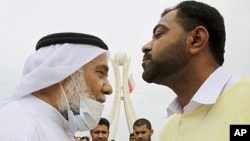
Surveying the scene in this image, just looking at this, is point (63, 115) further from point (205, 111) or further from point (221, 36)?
point (221, 36)

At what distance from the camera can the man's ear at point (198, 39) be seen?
2.40 meters

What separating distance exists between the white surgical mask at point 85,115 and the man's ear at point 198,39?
0.80m

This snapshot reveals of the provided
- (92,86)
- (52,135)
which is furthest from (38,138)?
(92,86)

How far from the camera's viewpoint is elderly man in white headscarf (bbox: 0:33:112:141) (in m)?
2.31

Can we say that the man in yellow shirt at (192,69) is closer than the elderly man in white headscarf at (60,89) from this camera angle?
Yes

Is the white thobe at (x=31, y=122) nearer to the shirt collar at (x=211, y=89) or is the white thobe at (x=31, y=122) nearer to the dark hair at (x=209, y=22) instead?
the shirt collar at (x=211, y=89)

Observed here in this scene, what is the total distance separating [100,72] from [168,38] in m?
0.59

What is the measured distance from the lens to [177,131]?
2494 mm

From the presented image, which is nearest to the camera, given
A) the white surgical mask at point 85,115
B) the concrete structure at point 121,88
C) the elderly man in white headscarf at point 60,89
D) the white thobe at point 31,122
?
the white thobe at point 31,122

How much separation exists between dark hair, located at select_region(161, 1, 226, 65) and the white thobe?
1.02 metres

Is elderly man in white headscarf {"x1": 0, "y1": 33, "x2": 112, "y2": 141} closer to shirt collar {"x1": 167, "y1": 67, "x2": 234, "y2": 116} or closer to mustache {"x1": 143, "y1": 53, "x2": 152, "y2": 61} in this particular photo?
mustache {"x1": 143, "y1": 53, "x2": 152, "y2": 61}

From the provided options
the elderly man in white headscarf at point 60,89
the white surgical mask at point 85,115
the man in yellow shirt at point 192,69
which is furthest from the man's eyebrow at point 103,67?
the man in yellow shirt at point 192,69

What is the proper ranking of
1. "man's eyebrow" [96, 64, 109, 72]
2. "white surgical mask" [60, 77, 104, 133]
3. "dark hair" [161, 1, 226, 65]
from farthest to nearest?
1. "man's eyebrow" [96, 64, 109, 72]
2. "white surgical mask" [60, 77, 104, 133]
3. "dark hair" [161, 1, 226, 65]

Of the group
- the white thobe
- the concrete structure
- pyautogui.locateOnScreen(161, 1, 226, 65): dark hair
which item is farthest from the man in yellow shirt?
the concrete structure
